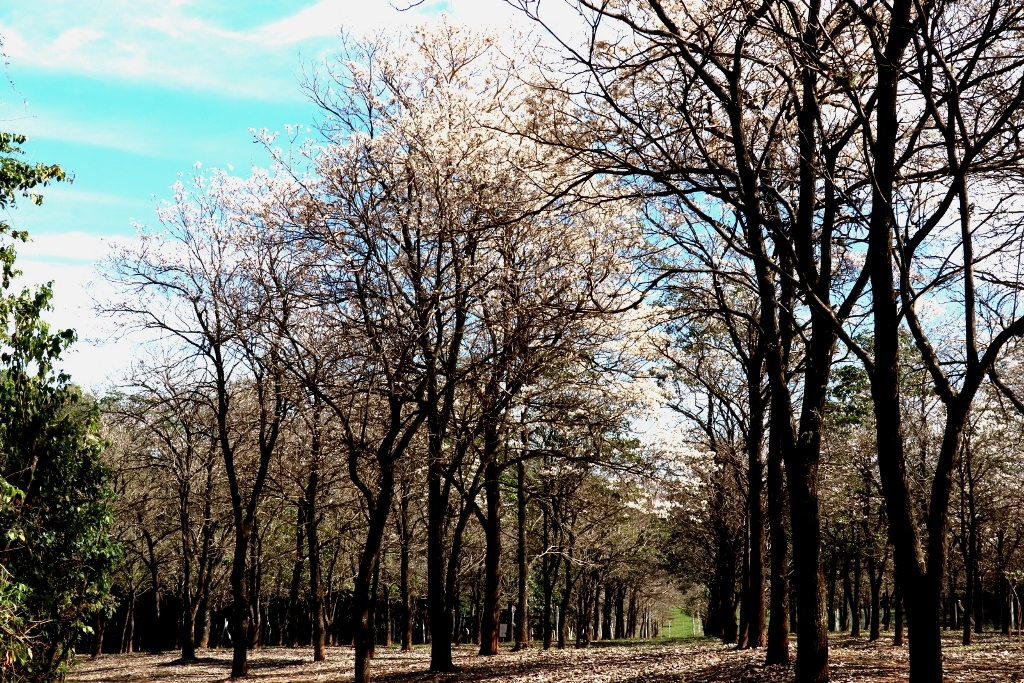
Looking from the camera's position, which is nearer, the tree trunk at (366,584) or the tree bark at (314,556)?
the tree trunk at (366,584)

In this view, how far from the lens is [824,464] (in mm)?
21094

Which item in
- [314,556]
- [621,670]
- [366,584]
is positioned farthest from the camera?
[314,556]

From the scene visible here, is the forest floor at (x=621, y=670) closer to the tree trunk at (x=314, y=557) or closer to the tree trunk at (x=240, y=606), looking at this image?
the tree trunk at (x=240, y=606)

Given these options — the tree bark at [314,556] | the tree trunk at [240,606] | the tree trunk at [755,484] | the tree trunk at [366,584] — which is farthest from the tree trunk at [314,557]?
the tree trunk at [755,484]

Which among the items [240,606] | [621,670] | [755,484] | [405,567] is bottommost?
[621,670]

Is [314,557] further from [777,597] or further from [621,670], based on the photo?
[777,597]

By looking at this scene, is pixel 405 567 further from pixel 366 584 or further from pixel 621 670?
pixel 366 584

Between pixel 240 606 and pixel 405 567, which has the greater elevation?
pixel 405 567

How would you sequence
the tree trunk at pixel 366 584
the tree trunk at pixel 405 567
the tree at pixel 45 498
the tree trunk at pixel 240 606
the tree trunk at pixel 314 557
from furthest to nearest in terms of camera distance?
the tree trunk at pixel 405 567, the tree trunk at pixel 314 557, the tree trunk at pixel 240 606, the tree trunk at pixel 366 584, the tree at pixel 45 498

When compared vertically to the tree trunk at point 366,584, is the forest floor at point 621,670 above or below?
below

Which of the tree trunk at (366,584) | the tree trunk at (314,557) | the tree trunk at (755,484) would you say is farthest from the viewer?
the tree trunk at (314,557)

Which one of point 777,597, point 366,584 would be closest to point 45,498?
point 366,584

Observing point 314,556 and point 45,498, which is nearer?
point 45,498

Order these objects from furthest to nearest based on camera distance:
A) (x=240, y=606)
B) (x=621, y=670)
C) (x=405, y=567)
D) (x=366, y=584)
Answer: (x=405, y=567)
(x=240, y=606)
(x=621, y=670)
(x=366, y=584)
